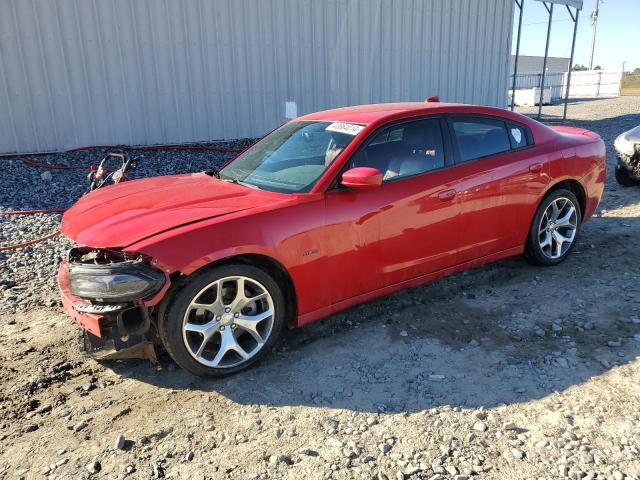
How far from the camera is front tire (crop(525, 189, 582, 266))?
4.66 meters

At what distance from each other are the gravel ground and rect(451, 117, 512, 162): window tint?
120 cm

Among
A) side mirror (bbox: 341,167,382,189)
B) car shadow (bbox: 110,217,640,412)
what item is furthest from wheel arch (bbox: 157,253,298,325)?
side mirror (bbox: 341,167,382,189)

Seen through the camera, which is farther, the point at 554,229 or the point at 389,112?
the point at 554,229

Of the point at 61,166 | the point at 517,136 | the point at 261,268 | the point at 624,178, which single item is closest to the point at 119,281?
the point at 261,268

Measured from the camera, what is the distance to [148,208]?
11.0 feet

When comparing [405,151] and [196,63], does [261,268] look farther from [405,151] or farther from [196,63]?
[196,63]

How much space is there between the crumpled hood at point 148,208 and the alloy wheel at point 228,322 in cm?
47

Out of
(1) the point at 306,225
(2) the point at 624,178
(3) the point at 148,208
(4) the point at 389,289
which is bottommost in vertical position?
(2) the point at 624,178

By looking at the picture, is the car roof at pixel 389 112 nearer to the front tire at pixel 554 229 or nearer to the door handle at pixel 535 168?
the door handle at pixel 535 168

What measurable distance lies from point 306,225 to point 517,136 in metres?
2.32

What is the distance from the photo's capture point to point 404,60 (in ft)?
42.8

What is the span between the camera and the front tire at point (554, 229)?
184 inches

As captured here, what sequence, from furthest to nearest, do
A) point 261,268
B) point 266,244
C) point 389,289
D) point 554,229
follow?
point 554,229
point 389,289
point 261,268
point 266,244

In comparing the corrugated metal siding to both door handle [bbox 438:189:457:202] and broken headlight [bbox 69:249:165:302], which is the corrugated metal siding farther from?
door handle [bbox 438:189:457:202]
